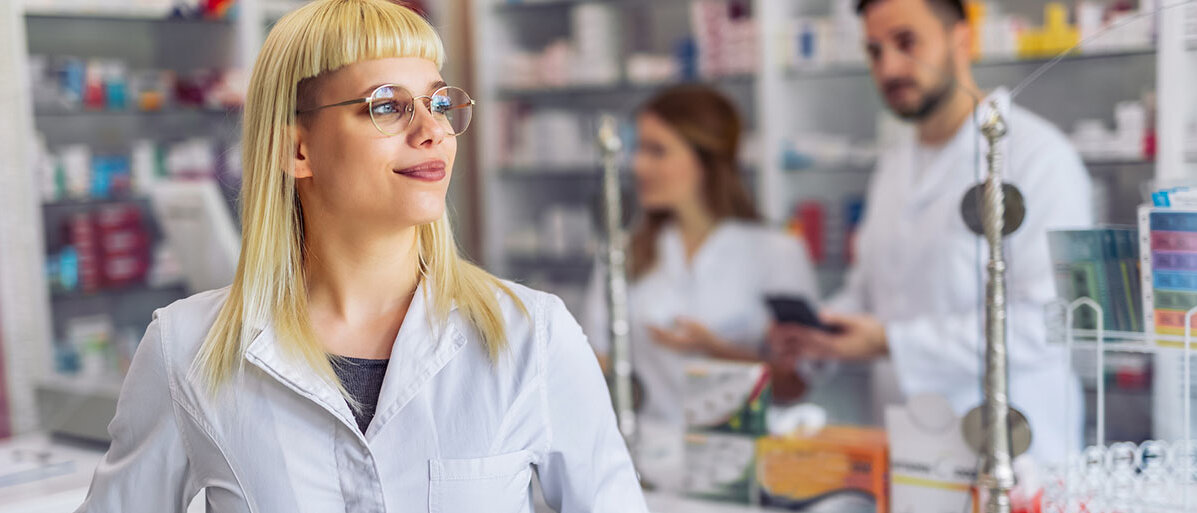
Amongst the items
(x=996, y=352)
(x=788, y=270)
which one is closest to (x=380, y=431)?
(x=996, y=352)

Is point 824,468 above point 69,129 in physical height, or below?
below

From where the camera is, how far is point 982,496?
1646 millimetres

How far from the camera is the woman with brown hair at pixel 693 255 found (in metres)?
3.08

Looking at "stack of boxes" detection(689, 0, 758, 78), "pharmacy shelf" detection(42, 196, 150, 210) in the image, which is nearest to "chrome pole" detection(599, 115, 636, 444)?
"stack of boxes" detection(689, 0, 758, 78)

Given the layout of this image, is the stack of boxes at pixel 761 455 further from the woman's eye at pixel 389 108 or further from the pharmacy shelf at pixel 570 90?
the pharmacy shelf at pixel 570 90

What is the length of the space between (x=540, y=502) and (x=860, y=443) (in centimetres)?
59

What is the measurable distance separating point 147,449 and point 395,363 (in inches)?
11.4

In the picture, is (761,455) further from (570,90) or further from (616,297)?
(570,90)

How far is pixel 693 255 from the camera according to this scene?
→ 314cm

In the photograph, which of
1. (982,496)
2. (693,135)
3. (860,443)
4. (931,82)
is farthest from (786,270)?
(982,496)

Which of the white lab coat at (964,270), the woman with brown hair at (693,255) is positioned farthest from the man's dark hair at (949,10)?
the woman with brown hair at (693,255)

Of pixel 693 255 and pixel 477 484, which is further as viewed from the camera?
pixel 693 255

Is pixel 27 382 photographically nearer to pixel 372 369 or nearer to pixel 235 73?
pixel 235 73

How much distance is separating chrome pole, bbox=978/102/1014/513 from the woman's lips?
2.69 ft
